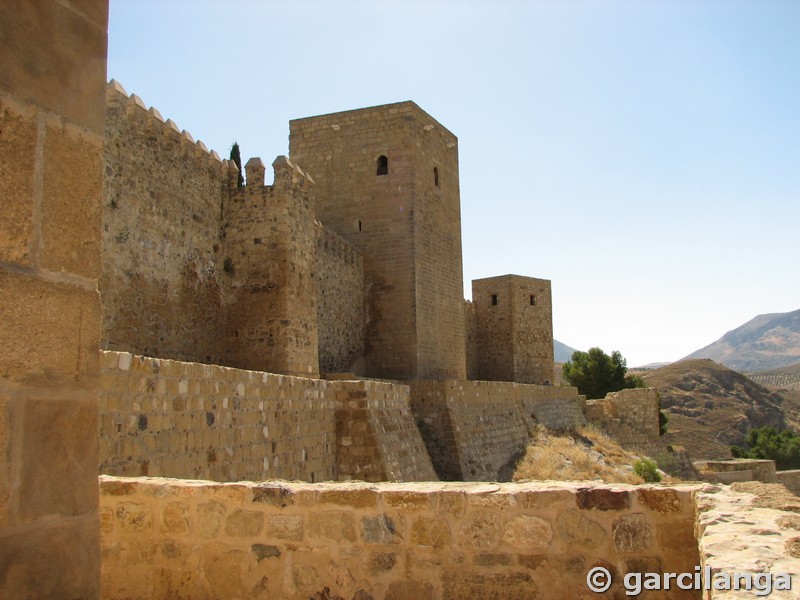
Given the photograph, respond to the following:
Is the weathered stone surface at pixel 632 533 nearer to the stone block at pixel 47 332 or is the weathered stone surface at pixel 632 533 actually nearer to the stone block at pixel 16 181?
the stone block at pixel 47 332

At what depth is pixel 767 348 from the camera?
586 ft

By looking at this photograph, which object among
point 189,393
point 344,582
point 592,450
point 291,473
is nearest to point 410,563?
point 344,582

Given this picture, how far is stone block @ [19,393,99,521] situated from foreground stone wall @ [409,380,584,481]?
1244cm

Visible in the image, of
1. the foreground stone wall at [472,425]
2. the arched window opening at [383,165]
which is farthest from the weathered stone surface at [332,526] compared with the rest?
the arched window opening at [383,165]

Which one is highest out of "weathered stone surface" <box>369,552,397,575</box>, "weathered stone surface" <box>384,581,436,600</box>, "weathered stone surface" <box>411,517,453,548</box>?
"weathered stone surface" <box>411,517,453,548</box>

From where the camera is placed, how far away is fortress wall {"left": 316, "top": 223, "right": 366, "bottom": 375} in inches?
645

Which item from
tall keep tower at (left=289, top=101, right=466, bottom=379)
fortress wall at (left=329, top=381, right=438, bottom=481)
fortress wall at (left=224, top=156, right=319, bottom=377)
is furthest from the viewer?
tall keep tower at (left=289, top=101, right=466, bottom=379)

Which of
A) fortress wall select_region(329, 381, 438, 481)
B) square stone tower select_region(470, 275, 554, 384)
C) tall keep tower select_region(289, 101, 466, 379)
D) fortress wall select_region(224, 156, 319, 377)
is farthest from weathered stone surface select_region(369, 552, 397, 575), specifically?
square stone tower select_region(470, 275, 554, 384)

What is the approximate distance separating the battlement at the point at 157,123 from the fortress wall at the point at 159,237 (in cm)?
1

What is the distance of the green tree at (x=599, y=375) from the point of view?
3581cm

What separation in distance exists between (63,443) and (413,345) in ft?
52.2

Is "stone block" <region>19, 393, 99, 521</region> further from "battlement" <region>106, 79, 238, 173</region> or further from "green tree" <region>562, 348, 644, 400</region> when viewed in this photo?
"green tree" <region>562, 348, 644, 400</region>

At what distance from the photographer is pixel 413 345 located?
708 inches

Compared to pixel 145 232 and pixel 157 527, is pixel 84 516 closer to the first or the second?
pixel 157 527
